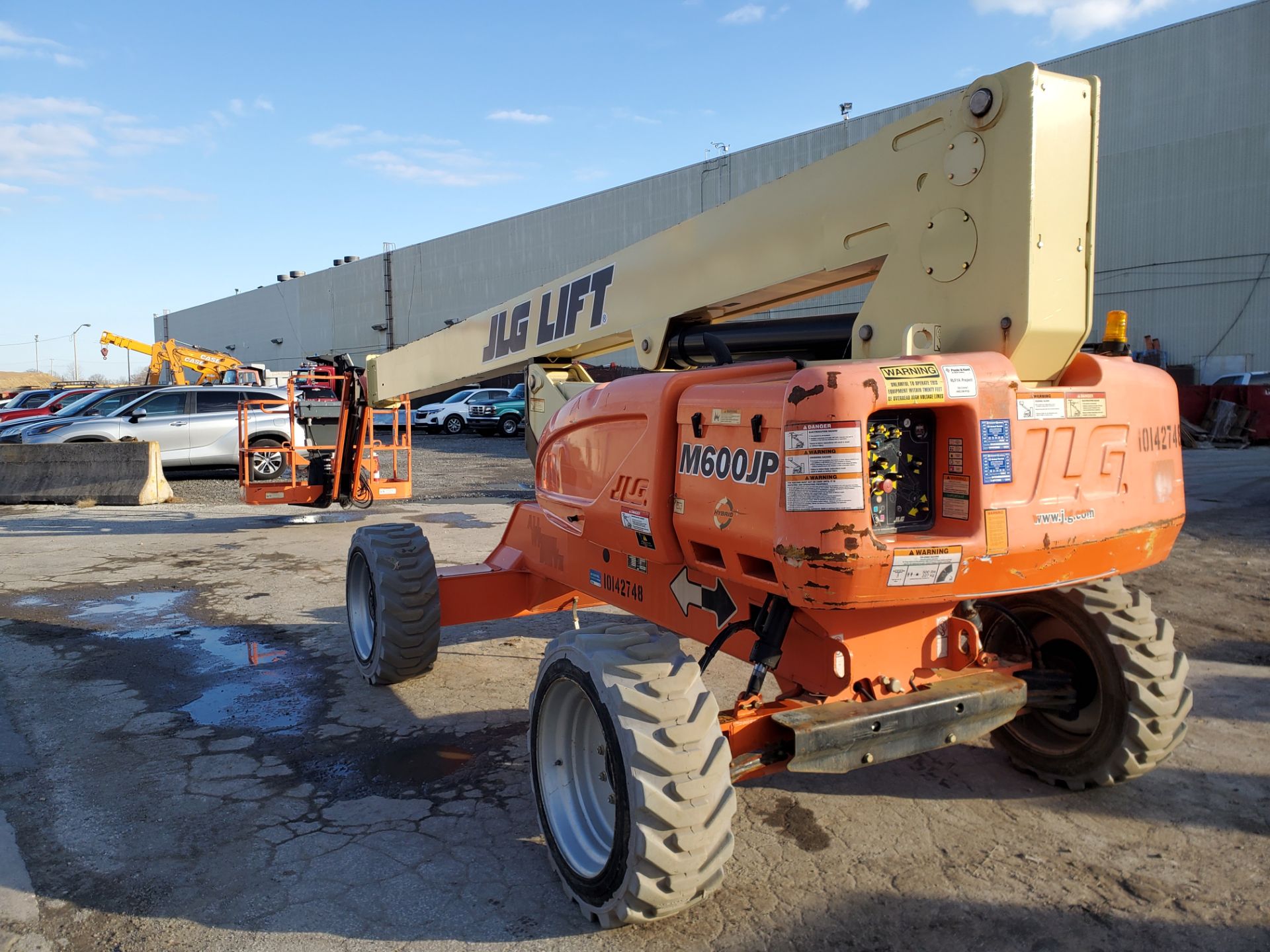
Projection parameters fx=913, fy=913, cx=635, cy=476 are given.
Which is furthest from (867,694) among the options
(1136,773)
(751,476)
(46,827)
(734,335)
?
(46,827)

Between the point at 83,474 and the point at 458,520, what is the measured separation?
6740 millimetres

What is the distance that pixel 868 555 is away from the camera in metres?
2.71

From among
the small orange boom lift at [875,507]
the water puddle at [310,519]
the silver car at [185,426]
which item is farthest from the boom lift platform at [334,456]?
the small orange boom lift at [875,507]

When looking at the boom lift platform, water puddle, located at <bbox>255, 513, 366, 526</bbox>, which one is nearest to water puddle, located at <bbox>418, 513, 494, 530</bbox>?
the boom lift platform

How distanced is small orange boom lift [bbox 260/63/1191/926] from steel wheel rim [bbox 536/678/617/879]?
0.4 inches

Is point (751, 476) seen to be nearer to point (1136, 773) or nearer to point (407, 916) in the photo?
point (407, 916)

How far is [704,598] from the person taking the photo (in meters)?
3.80

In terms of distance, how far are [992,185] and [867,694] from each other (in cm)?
186

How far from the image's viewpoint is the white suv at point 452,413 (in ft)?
99.0

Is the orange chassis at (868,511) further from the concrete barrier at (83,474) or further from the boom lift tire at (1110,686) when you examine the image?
the concrete barrier at (83,474)

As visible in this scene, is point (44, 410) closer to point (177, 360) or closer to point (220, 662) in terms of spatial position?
point (177, 360)

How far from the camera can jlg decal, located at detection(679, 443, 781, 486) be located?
113 inches

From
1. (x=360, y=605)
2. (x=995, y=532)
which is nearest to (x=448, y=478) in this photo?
(x=360, y=605)

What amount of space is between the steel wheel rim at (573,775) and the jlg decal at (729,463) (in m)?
0.89
